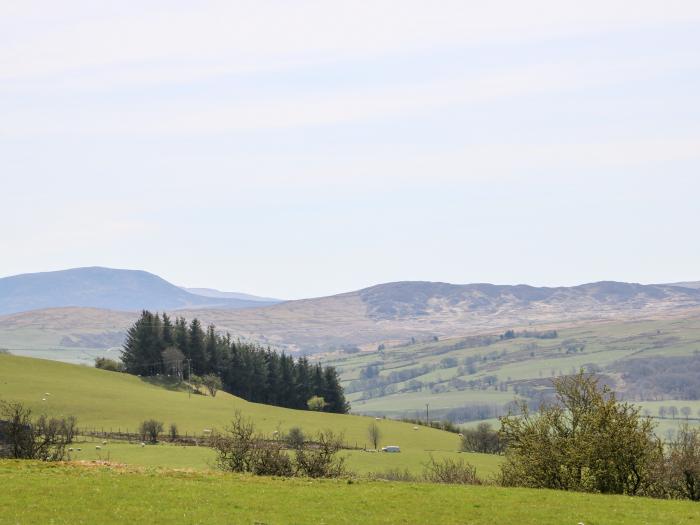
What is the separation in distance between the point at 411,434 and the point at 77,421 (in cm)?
5521

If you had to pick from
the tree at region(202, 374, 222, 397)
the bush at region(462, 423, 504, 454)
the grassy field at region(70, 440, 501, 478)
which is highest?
the tree at region(202, 374, 222, 397)

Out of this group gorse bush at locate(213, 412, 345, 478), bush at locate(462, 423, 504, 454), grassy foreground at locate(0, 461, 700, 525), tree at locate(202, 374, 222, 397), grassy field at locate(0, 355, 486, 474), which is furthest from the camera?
tree at locate(202, 374, 222, 397)

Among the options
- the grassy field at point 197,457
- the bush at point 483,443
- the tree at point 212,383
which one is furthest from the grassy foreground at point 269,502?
the tree at point 212,383

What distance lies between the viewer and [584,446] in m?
54.0

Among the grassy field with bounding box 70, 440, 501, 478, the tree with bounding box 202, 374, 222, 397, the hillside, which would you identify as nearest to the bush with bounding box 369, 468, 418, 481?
the grassy field with bounding box 70, 440, 501, 478

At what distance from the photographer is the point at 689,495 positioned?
53.6 meters

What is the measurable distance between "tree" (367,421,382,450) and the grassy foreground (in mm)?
85059

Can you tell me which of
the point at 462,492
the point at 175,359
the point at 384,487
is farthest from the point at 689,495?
the point at 175,359

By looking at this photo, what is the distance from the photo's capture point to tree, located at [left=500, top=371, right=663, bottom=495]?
176 ft

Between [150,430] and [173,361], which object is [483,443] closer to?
[150,430]

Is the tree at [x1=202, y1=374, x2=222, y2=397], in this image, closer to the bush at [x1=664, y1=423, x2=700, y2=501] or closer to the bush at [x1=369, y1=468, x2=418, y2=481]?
the bush at [x1=369, y1=468, x2=418, y2=481]

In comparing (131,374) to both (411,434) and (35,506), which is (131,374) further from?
(35,506)

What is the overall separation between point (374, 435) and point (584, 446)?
86873 millimetres

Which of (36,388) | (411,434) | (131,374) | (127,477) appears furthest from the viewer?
(131,374)
